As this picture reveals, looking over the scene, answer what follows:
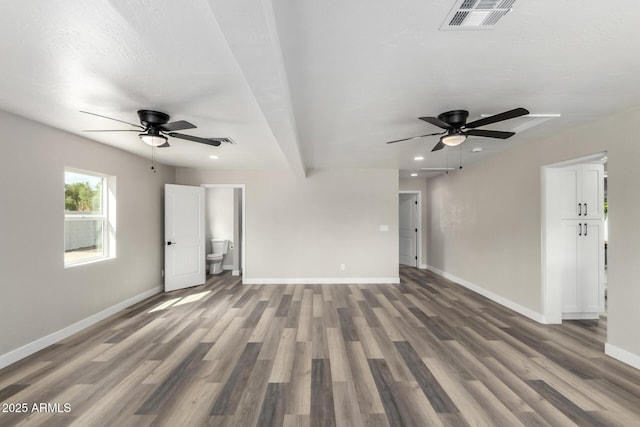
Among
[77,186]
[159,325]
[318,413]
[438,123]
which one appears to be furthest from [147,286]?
[438,123]

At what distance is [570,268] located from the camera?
3.54m

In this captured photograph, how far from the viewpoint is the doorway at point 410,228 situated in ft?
22.6

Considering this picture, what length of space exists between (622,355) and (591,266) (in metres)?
1.48

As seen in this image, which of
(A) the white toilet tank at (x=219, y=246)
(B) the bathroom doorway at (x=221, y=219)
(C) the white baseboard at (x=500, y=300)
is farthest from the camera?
(B) the bathroom doorway at (x=221, y=219)

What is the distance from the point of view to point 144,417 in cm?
179

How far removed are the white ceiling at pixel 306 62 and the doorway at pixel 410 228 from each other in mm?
4142

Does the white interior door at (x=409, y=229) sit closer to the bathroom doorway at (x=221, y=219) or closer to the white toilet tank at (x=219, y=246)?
the bathroom doorway at (x=221, y=219)

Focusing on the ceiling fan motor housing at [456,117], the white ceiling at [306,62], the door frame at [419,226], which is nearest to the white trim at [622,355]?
the white ceiling at [306,62]

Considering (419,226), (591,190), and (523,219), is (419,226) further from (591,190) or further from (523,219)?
(591,190)

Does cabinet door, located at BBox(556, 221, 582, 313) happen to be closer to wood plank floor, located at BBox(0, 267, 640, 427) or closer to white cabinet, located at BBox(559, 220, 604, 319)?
white cabinet, located at BBox(559, 220, 604, 319)

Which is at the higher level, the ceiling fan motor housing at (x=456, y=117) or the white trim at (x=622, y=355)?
the ceiling fan motor housing at (x=456, y=117)

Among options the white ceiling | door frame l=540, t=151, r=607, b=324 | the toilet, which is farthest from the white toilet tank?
door frame l=540, t=151, r=607, b=324

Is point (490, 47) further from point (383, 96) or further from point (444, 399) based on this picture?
point (444, 399)

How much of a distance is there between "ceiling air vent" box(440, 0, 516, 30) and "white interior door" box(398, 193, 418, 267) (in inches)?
229
